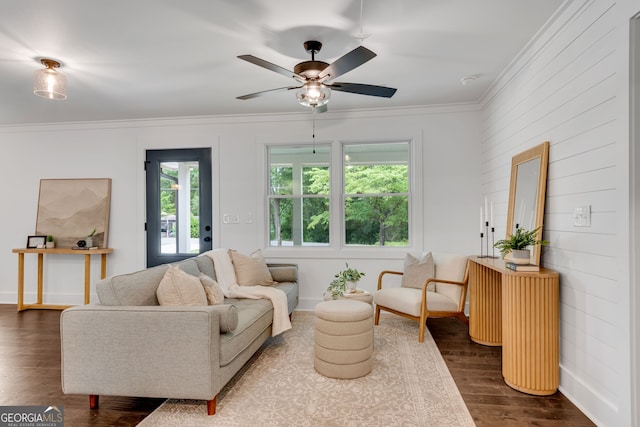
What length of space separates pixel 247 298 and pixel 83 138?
12.2ft

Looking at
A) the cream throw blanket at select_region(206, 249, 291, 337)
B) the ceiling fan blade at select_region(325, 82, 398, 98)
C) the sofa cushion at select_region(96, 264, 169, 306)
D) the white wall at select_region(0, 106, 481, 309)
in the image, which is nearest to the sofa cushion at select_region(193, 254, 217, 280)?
the cream throw blanket at select_region(206, 249, 291, 337)

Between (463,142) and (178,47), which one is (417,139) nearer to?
(463,142)

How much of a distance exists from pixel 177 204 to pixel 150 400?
3.00 meters

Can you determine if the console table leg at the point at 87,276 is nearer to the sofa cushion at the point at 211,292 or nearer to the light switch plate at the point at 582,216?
the sofa cushion at the point at 211,292

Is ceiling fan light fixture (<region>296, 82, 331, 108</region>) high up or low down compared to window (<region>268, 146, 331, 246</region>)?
up

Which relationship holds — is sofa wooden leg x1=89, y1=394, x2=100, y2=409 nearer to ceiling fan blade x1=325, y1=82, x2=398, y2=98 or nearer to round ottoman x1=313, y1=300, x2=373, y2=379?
round ottoman x1=313, y1=300, x2=373, y2=379

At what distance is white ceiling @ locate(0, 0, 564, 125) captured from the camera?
2361 mm

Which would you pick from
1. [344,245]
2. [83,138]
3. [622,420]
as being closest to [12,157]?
[83,138]

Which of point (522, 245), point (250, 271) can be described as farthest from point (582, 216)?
point (250, 271)

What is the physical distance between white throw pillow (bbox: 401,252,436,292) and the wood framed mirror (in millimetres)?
894

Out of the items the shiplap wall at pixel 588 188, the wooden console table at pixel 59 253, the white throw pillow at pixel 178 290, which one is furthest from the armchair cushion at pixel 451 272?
the wooden console table at pixel 59 253

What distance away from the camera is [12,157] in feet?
17.1

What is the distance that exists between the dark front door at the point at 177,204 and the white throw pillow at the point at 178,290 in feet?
7.77

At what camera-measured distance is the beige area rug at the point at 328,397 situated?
2.16 meters
